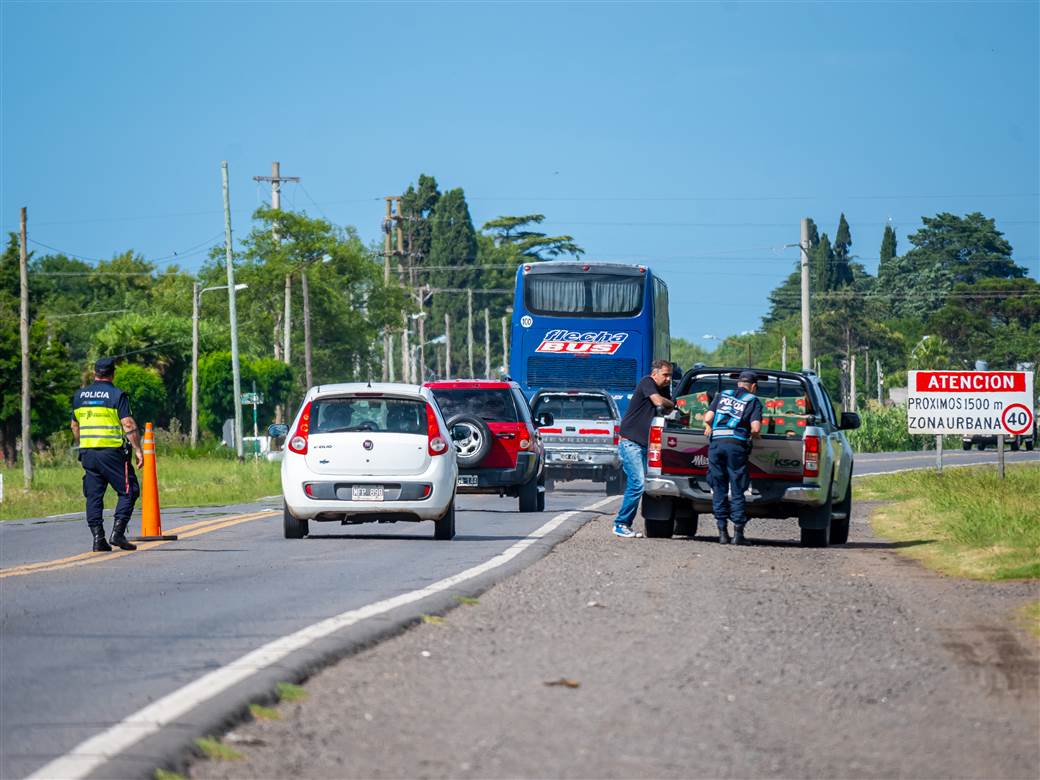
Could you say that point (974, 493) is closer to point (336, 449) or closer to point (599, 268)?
point (336, 449)

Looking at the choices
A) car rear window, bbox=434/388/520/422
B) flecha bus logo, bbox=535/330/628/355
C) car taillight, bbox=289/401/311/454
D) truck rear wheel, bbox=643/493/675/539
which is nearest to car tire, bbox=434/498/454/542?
car taillight, bbox=289/401/311/454

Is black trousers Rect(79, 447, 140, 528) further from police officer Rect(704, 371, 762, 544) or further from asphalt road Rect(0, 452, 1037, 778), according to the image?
police officer Rect(704, 371, 762, 544)

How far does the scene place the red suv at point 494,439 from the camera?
937 inches

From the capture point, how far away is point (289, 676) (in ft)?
26.0

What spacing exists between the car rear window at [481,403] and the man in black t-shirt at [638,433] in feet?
20.7

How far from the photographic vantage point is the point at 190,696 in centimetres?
739

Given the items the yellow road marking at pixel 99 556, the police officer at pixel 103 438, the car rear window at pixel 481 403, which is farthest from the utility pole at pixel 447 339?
the police officer at pixel 103 438

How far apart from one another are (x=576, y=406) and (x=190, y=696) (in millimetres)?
25565

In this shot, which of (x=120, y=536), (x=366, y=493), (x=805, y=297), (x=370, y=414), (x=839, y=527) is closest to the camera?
(x=120, y=536)

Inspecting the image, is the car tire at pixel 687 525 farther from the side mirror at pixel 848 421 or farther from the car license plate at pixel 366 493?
the car license plate at pixel 366 493

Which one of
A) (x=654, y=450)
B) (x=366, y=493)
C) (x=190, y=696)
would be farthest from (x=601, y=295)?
(x=190, y=696)

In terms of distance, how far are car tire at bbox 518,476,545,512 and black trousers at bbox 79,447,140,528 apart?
8.60 metres

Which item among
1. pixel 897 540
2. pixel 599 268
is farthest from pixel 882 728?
pixel 599 268

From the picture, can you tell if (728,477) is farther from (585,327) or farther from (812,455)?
(585,327)
